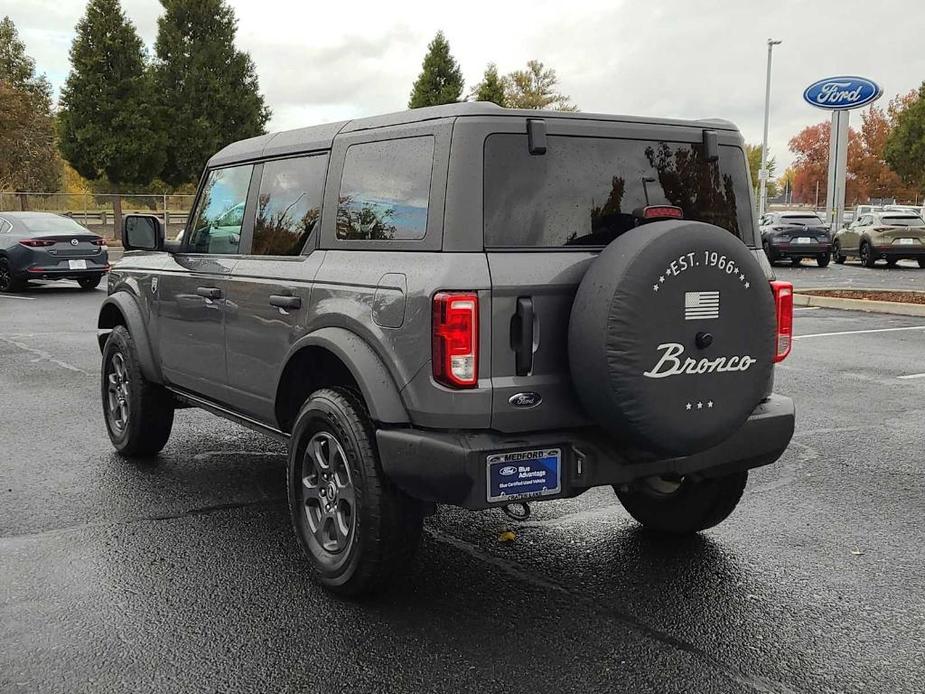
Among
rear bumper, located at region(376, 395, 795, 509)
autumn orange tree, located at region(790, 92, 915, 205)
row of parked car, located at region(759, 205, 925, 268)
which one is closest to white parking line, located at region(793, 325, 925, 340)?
rear bumper, located at region(376, 395, 795, 509)

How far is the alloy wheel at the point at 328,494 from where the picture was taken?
3965mm

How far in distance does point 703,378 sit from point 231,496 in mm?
3035

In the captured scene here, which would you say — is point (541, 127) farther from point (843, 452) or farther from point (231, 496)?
point (843, 452)

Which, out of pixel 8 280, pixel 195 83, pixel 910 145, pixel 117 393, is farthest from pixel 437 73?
pixel 117 393

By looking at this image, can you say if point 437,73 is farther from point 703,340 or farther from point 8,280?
point 703,340

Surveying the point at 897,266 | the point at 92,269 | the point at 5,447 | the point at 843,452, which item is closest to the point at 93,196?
the point at 92,269

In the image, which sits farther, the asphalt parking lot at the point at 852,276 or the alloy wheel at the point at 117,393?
the asphalt parking lot at the point at 852,276

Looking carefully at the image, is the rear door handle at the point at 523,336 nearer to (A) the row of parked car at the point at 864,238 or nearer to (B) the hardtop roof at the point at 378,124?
(B) the hardtop roof at the point at 378,124

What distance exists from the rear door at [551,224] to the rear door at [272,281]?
1.06 metres

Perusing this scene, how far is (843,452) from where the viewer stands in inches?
258

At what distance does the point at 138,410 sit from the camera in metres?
6.11

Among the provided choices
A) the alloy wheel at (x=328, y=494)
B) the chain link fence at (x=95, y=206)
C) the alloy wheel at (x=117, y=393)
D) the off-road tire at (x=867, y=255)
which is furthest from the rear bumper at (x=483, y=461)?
the chain link fence at (x=95, y=206)

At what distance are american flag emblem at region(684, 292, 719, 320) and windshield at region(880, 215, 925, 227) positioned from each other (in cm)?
2558

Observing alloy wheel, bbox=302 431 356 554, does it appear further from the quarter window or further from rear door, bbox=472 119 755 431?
the quarter window
